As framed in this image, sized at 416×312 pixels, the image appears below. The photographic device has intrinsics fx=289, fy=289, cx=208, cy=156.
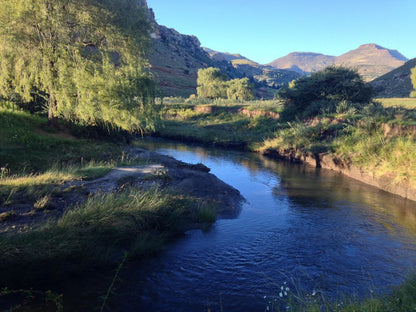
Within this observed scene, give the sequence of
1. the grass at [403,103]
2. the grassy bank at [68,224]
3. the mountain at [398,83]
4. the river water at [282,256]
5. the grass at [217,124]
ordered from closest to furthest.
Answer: the grassy bank at [68,224] → the river water at [282,256] → the grass at [403,103] → the grass at [217,124] → the mountain at [398,83]

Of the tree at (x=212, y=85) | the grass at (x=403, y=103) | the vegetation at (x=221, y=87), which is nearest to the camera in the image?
the grass at (x=403, y=103)

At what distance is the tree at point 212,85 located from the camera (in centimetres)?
7338

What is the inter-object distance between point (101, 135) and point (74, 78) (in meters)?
4.77

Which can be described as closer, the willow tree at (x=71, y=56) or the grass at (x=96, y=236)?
the grass at (x=96, y=236)

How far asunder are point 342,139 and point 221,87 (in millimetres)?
54128

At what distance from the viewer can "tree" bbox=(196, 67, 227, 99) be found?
73.4m

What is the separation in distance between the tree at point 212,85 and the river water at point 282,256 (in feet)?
201

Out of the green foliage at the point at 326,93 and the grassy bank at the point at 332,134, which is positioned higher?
the green foliage at the point at 326,93

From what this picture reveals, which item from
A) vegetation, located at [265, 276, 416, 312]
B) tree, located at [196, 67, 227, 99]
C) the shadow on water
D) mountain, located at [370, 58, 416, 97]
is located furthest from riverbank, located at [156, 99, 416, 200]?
mountain, located at [370, 58, 416, 97]

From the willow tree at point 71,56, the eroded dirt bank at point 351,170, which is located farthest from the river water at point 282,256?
the willow tree at point 71,56

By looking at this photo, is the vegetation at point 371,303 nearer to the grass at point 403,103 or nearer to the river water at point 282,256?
the river water at point 282,256

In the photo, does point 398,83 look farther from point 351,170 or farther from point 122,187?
point 122,187

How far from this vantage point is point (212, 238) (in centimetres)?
916

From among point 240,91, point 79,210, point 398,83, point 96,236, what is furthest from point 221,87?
point 96,236
